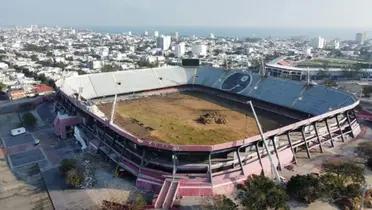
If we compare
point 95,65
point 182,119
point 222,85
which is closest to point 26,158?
point 182,119

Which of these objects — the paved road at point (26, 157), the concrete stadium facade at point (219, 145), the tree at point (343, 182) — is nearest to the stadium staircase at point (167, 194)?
the concrete stadium facade at point (219, 145)

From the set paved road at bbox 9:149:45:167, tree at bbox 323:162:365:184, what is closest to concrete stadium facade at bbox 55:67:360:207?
paved road at bbox 9:149:45:167

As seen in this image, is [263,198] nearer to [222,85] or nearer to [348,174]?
[348,174]

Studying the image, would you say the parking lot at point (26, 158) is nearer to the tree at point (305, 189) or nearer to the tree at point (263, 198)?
the tree at point (263, 198)

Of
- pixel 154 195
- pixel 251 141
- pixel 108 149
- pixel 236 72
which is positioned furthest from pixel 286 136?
pixel 236 72

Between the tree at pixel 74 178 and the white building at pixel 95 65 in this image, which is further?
the white building at pixel 95 65

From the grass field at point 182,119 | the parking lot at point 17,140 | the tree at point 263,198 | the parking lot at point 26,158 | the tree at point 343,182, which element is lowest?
the parking lot at point 26,158
